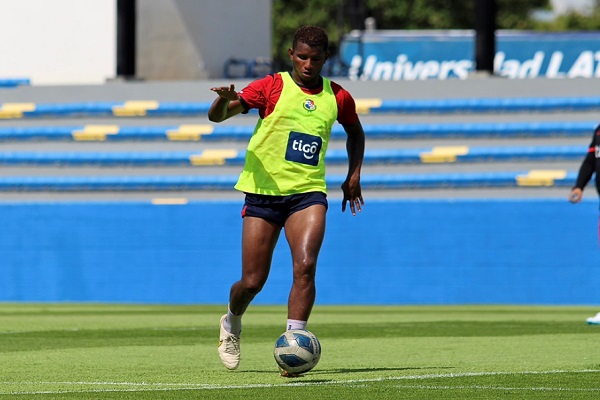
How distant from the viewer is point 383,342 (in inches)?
464

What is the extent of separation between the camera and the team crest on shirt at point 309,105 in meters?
8.77

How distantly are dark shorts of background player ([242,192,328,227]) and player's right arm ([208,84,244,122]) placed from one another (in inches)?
22.7

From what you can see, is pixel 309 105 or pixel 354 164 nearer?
pixel 309 105

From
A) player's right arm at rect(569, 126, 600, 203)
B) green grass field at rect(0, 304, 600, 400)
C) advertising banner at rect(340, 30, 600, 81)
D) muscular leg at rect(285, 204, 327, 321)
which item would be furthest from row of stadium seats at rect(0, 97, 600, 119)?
muscular leg at rect(285, 204, 327, 321)

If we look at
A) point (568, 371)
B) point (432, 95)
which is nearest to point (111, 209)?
point (432, 95)

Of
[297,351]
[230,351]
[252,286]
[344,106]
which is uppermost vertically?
[344,106]

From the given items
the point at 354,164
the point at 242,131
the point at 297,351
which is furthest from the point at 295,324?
the point at 242,131

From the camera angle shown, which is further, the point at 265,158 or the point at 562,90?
the point at 562,90

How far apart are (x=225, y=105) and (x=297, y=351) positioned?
156 cm

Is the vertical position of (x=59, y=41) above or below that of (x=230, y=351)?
below

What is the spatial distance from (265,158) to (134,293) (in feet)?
44.6

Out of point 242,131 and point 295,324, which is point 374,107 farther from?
point 295,324

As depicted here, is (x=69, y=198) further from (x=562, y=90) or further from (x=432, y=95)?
(x=562, y=90)

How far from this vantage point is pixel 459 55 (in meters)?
30.3
